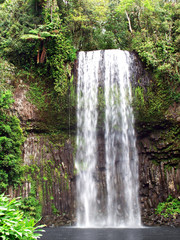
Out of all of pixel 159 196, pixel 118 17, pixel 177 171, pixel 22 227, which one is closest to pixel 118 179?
pixel 159 196

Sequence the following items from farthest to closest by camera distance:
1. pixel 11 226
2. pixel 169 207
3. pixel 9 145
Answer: pixel 169 207 → pixel 9 145 → pixel 11 226

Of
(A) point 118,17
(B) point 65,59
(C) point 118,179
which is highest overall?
(A) point 118,17

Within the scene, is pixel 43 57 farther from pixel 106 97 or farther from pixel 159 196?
pixel 159 196

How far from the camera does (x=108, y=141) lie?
1366cm

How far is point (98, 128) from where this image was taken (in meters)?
13.9

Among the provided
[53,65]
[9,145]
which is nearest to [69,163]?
[9,145]

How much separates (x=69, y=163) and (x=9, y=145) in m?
3.41

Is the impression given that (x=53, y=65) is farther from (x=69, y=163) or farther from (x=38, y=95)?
(x=69, y=163)

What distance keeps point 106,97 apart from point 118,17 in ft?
30.2

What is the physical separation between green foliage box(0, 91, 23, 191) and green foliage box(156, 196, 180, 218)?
702 centimetres

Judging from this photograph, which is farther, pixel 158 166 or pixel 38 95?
pixel 38 95

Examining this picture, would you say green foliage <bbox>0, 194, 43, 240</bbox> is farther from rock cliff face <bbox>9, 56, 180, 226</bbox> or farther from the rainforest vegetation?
rock cliff face <bbox>9, 56, 180, 226</bbox>

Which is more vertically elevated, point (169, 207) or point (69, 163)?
point (69, 163)

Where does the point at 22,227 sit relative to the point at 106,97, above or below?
below
